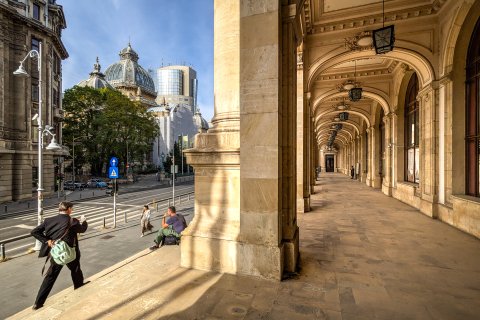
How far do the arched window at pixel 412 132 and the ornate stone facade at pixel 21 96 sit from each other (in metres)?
30.3

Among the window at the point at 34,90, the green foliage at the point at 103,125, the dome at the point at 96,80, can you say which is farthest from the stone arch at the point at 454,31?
the dome at the point at 96,80

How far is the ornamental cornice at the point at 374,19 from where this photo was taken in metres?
9.35

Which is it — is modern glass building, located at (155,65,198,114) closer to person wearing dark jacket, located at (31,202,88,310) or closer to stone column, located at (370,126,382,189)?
stone column, located at (370,126,382,189)

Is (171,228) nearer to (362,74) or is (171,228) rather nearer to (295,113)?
(295,113)

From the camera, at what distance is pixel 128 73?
79062 millimetres

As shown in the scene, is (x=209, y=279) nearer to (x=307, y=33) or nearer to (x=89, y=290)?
(x=89, y=290)

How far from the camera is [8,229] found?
44.5 ft

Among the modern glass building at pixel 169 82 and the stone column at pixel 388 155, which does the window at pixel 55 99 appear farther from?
the modern glass building at pixel 169 82

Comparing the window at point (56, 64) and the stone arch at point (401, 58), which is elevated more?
the window at point (56, 64)

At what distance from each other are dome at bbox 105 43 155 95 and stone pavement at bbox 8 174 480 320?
266 feet

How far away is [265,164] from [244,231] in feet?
3.94

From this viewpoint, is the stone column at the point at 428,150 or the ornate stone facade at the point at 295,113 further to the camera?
the stone column at the point at 428,150

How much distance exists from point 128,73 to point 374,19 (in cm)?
8326

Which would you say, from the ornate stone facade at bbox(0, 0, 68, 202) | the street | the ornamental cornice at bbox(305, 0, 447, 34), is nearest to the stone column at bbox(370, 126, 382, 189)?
the ornamental cornice at bbox(305, 0, 447, 34)
